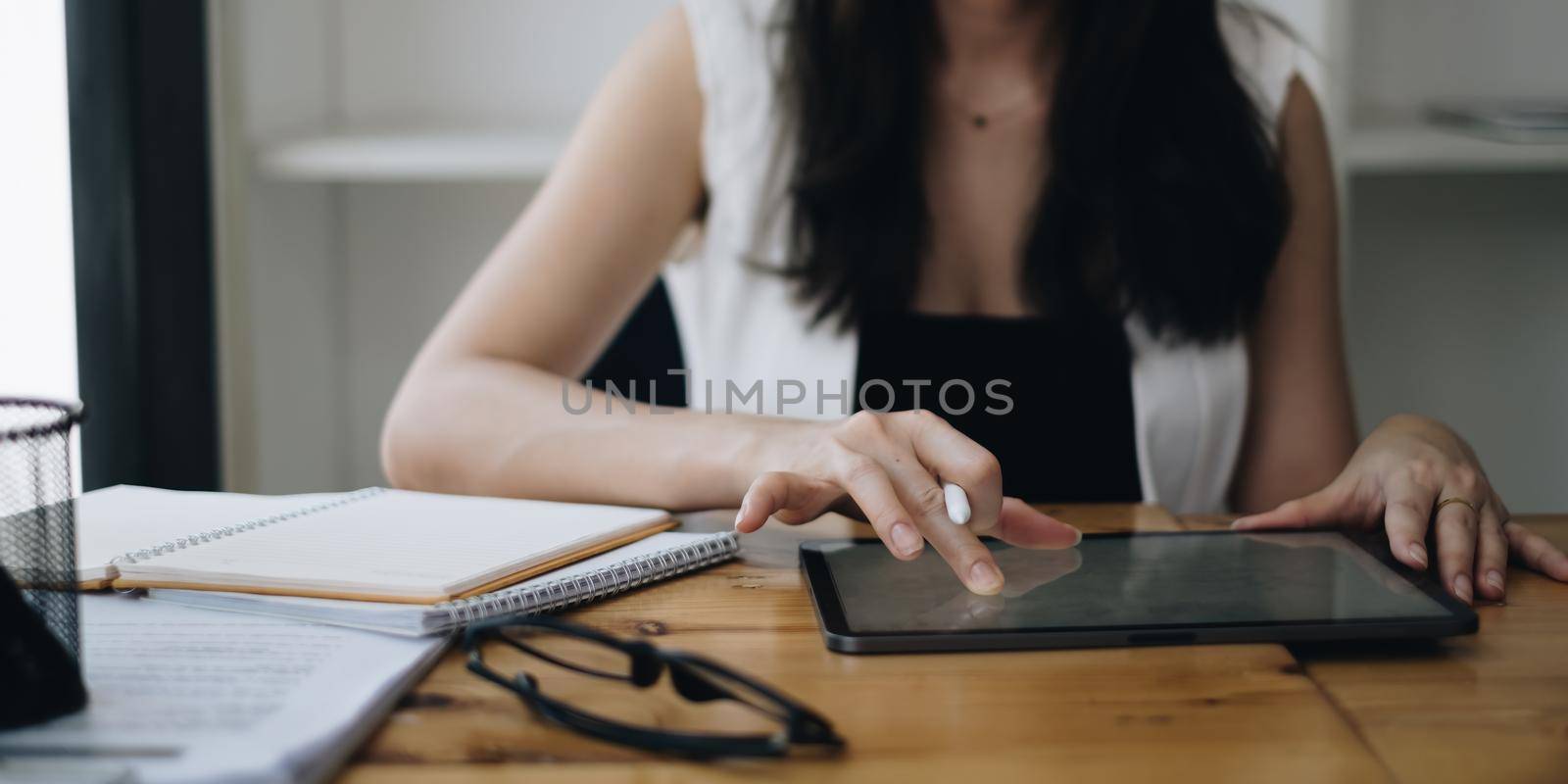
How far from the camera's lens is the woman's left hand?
2.16 feet

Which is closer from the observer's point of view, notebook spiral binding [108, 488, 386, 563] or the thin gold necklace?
notebook spiral binding [108, 488, 386, 563]

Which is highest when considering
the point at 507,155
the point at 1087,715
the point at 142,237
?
the point at 507,155

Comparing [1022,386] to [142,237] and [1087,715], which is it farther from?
[142,237]

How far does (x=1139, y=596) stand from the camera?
0.60m

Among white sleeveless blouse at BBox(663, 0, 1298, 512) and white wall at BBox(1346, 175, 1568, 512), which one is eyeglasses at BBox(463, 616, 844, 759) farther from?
white wall at BBox(1346, 175, 1568, 512)

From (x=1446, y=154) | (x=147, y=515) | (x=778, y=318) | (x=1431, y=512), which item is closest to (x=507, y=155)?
(x=778, y=318)

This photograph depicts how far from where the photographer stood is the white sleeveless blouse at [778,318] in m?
1.21

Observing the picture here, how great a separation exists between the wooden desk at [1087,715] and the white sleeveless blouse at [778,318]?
0.62 meters

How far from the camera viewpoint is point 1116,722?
1.55 ft

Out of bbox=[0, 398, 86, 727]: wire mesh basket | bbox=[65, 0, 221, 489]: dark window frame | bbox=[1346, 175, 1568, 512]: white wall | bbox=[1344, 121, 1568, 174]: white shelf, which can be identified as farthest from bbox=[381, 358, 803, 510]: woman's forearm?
bbox=[1346, 175, 1568, 512]: white wall

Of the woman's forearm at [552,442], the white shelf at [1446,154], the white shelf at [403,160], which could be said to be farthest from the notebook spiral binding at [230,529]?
the white shelf at [1446,154]

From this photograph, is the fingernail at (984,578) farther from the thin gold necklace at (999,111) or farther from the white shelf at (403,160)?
the white shelf at (403,160)

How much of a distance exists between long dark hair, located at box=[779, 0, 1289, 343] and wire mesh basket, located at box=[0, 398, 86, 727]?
803 millimetres

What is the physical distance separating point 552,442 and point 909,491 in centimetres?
31
